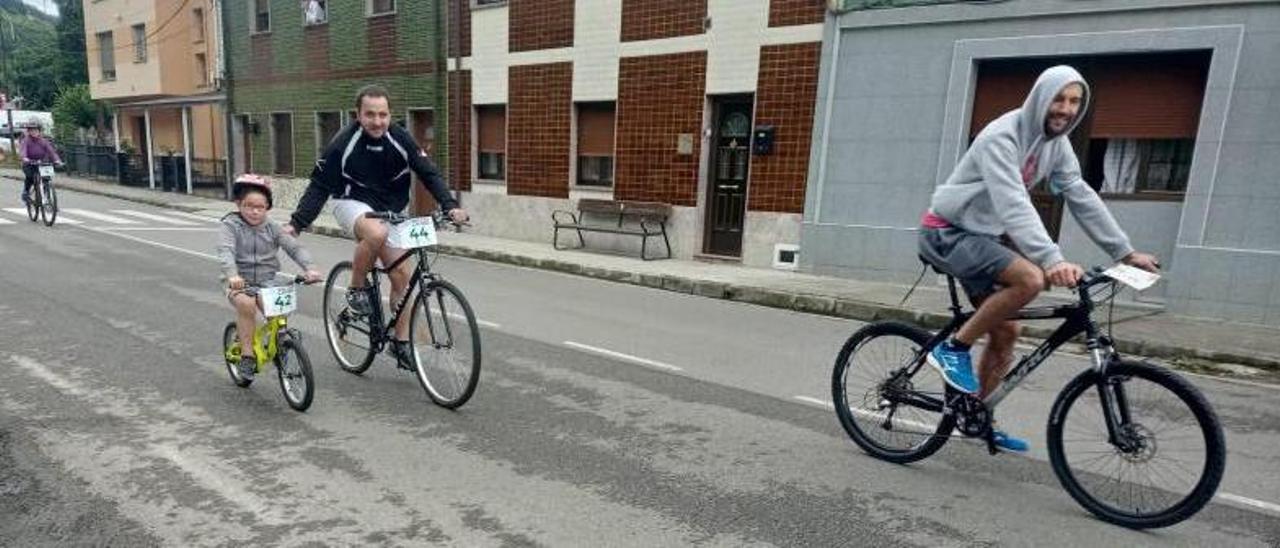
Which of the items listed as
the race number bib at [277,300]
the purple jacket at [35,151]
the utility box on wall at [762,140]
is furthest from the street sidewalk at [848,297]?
the race number bib at [277,300]

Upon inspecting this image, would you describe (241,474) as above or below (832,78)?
below

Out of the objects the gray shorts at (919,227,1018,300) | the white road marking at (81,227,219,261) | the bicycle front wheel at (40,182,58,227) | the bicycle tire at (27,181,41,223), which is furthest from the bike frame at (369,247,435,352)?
the bicycle tire at (27,181,41,223)

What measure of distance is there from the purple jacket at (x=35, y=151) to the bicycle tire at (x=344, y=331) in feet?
38.8

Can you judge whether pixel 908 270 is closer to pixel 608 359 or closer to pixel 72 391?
pixel 608 359

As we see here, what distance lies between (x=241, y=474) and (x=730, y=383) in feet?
10.7

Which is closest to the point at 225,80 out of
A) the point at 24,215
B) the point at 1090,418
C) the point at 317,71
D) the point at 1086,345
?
the point at 317,71

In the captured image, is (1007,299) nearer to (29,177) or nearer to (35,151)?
(35,151)

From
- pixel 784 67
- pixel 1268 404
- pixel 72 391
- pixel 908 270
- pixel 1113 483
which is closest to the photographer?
pixel 1113 483

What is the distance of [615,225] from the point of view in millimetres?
14320

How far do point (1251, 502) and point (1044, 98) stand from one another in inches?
87.3

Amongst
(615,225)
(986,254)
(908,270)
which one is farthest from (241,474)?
(615,225)

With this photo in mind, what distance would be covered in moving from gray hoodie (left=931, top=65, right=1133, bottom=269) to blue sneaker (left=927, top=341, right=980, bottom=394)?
61 cm

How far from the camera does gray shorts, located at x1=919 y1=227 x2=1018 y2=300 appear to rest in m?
3.61

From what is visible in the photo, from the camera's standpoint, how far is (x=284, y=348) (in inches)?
189
